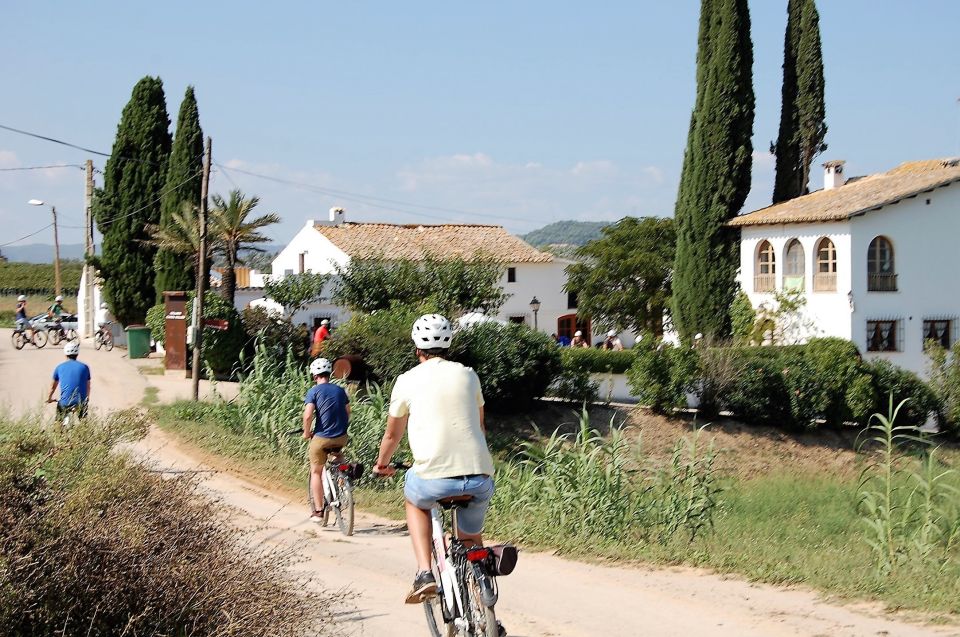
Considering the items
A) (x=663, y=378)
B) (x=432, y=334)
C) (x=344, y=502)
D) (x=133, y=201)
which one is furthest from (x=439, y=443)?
(x=133, y=201)

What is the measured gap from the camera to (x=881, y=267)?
40.4 meters

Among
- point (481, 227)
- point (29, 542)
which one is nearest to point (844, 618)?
point (29, 542)

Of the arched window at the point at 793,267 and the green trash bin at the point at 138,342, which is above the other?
the arched window at the point at 793,267

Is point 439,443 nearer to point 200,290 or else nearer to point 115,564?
point 115,564

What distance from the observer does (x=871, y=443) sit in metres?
33.3

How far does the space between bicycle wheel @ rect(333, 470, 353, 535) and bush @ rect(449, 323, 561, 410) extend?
1703 cm

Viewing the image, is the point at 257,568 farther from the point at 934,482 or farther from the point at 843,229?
the point at 843,229

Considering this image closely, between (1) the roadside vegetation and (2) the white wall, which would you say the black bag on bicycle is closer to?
(1) the roadside vegetation

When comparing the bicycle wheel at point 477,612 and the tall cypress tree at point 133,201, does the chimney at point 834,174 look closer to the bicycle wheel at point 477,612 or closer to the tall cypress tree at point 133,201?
the tall cypress tree at point 133,201

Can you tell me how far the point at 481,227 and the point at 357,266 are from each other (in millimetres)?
29128

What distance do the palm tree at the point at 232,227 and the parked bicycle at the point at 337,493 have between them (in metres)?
24.5

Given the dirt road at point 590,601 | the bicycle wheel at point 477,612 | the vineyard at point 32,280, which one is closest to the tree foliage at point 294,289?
the dirt road at point 590,601

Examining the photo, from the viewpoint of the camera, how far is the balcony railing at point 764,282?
4262 centimetres

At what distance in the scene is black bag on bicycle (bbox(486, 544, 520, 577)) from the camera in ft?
19.2
